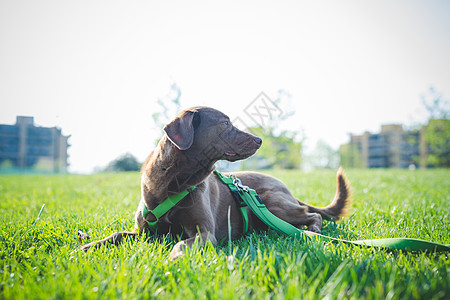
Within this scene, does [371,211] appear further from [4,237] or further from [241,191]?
[4,237]

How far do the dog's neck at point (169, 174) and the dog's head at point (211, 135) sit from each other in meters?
0.08

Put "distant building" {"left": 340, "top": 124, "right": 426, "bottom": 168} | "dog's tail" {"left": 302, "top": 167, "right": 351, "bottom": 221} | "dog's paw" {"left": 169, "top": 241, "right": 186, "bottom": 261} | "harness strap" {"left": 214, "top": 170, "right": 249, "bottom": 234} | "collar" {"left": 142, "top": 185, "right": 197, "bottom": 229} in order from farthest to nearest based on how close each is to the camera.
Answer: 1. "distant building" {"left": 340, "top": 124, "right": 426, "bottom": 168}
2. "dog's tail" {"left": 302, "top": 167, "right": 351, "bottom": 221}
3. "harness strap" {"left": 214, "top": 170, "right": 249, "bottom": 234}
4. "collar" {"left": 142, "top": 185, "right": 197, "bottom": 229}
5. "dog's paw" {"left": 169, "top": 241, "right": 186, "bottom": 261}

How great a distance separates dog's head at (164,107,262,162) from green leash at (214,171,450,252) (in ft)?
1.23

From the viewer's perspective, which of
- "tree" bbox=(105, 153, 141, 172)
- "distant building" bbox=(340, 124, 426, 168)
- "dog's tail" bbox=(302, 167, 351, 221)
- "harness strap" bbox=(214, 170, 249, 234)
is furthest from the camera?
"distant building" bbox=(340, 124, 426, 168)

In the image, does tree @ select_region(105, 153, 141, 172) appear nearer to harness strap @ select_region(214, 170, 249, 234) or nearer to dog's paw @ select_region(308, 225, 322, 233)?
harness strap @ select_region(214, 170, 249, 234)

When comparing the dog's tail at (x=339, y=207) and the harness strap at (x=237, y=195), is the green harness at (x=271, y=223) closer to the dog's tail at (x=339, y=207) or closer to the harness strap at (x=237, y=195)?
the harness strap at (x=237, y=195)

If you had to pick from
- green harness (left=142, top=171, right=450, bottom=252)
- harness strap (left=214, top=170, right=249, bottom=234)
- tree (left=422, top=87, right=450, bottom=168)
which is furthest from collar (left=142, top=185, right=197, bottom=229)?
tree (left=422, top=87, right=450, bottom=168)

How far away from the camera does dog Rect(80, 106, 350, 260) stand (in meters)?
2.34

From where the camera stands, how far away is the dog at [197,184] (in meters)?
2.34

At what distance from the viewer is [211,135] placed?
267 cm

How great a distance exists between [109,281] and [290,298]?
37.1 inches

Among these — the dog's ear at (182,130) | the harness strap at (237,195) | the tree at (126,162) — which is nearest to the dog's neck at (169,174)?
the dog's ear at (182,130)

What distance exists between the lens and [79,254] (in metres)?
1.84

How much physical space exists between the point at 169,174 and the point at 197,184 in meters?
0.30
